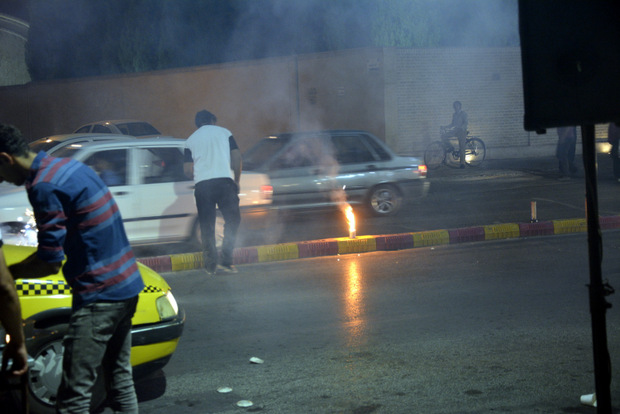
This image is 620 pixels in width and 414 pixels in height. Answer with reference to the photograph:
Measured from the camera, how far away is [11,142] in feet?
10.7

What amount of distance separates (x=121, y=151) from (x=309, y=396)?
5.20 meters

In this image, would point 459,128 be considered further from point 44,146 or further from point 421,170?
point 44,146

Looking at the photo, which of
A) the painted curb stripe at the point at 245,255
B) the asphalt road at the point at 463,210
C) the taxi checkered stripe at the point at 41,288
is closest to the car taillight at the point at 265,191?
the asphalt road at the point at 463,210

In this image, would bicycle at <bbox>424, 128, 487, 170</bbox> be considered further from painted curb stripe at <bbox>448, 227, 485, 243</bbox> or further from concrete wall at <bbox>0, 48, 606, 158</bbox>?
painted curb stripe at <bbox>448, 227, 485, 243</bbox>

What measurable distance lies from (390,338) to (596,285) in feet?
9.12

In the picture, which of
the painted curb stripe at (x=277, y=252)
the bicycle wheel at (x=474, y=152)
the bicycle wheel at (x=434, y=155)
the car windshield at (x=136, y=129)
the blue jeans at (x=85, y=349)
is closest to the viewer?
the blue jeans at (x=85, y=349)

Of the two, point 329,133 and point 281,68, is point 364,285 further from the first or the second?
point 281,68

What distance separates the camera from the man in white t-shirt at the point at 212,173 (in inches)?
317

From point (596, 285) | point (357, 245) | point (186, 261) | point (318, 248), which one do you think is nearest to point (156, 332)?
point (596, 285)

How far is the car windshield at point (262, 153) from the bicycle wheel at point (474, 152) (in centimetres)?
997

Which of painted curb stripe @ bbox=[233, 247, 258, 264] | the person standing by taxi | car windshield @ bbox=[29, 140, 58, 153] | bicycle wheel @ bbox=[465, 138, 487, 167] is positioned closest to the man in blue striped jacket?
the person standing by taxi

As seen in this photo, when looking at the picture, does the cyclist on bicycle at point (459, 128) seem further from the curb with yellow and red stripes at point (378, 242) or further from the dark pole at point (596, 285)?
the dark pole at point (596, 285)

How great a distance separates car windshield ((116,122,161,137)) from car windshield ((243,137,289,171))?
10460 mm

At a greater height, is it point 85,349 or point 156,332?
point 85,349
